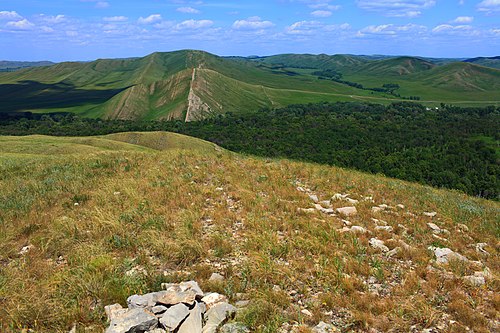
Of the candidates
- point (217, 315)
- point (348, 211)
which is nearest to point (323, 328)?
point (217, 315)

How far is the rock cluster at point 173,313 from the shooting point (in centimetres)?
522

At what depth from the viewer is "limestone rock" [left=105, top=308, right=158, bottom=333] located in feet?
16.7

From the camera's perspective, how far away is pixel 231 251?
8117mm

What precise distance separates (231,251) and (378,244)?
422 cm

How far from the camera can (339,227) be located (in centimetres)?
965

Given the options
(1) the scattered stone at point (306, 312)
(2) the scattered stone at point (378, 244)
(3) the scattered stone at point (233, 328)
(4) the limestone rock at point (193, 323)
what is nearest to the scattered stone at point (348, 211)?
(2) the scattered stone at point (378, 244)

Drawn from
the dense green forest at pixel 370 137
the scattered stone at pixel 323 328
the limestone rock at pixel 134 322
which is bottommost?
the dense green forest at pixel 370 137

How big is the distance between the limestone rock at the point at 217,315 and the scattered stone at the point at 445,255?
575 centimetres

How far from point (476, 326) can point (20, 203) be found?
13679 millimetres

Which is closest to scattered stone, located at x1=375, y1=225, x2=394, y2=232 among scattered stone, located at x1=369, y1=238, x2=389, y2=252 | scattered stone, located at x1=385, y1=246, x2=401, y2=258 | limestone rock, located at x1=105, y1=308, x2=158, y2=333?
scattered stone, located at x1=369, y1=238, x2=389, y2=252

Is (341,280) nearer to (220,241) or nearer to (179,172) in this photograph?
(220,241)

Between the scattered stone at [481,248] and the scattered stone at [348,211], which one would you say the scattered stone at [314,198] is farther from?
the scattered stone at [481,248]

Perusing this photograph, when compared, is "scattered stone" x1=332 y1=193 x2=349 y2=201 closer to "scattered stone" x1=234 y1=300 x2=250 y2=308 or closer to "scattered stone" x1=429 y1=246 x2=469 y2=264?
"scattered stone" x1=429 y1=246 x2=469 y2=264

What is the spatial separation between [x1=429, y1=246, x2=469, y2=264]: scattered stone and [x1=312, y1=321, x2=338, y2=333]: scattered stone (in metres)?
4.20
